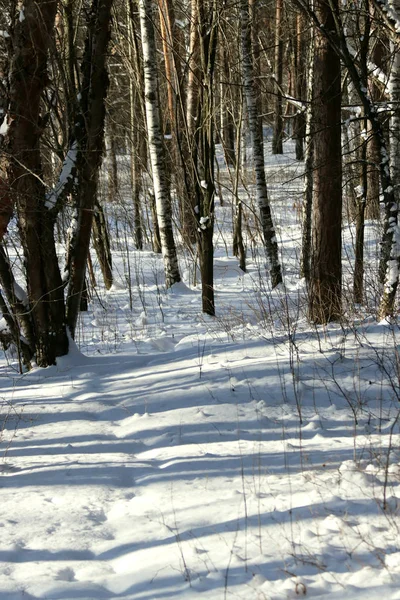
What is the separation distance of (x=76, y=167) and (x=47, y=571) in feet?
14.4

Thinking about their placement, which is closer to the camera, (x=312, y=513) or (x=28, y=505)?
(x=312, y=513)

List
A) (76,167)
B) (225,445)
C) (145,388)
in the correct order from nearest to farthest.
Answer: (225,445), (145,388), (76,167)

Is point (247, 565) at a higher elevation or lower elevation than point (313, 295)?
lower

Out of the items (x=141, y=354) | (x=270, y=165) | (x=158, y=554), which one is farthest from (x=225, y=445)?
(x=270, y=165)

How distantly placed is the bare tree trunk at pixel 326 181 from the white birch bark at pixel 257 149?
299cm

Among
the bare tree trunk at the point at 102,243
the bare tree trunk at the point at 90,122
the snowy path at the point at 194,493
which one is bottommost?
the snowy path at the point at 194,493

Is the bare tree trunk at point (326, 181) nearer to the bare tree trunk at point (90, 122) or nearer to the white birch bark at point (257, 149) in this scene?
the bare tree trunk at point (90, 122)

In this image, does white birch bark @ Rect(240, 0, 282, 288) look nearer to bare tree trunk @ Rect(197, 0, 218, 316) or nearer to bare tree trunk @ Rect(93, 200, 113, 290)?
bare tree trunk @ Rect(197, 0, 218, 316)

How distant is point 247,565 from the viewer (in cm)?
287

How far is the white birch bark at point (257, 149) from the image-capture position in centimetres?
1019

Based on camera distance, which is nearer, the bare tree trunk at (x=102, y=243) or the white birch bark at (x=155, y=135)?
the white birch bark at (x=155, y=135)

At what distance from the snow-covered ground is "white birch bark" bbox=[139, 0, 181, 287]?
13.7ft

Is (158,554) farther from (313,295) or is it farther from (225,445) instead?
(313,295)

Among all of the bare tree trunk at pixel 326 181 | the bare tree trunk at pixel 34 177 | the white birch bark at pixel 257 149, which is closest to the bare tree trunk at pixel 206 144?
the white birch bark at pixel 257 149
